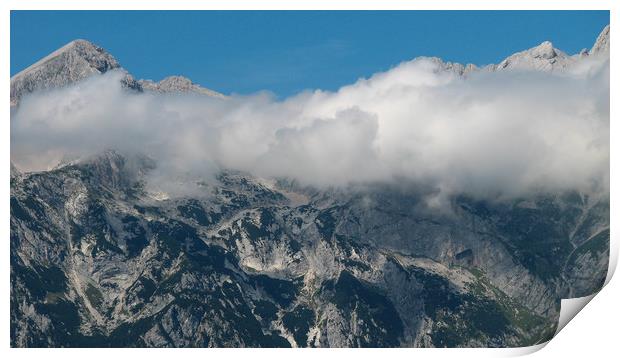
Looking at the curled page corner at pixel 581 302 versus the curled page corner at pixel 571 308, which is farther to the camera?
the curled page corner at pixel 571 308

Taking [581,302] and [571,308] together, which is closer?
[581,302]

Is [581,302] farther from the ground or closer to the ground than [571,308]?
farther from the ground

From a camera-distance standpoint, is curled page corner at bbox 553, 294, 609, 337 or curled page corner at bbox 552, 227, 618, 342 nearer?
curled page corner at bbox 552, 227, 618, 342

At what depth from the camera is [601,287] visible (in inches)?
6093
